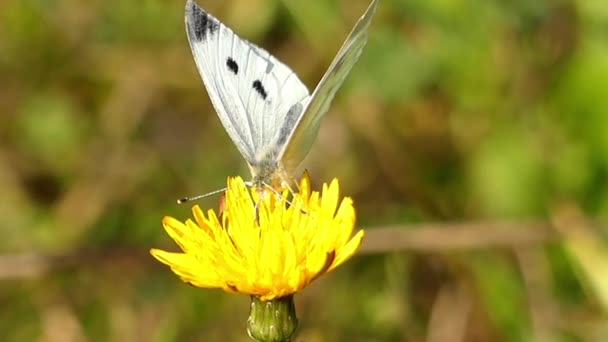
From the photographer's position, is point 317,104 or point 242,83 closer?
point 317,104

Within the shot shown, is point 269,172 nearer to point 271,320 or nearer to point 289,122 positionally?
point 289,122

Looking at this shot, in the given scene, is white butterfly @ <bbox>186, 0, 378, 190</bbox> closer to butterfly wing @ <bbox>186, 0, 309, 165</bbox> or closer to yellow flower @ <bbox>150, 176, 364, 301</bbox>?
butterfly wing @ <bbox>186, 0, 309, 165</bbox>

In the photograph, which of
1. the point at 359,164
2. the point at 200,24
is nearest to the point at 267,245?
the point at 200,24

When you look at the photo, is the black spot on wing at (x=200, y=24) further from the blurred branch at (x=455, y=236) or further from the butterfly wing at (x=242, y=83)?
the blurred branch at (x=455, y=236)

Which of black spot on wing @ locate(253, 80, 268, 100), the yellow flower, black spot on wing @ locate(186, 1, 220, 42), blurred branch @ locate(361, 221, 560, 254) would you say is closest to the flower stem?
the yellow flower

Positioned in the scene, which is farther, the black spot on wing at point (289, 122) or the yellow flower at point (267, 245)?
the black spot on wing at point (289, 122)

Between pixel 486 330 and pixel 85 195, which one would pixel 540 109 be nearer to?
pixel 486 330

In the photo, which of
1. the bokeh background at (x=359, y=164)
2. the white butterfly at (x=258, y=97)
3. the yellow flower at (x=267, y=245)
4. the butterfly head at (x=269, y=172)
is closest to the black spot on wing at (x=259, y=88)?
the white butterfly at (x=258, y=97)
